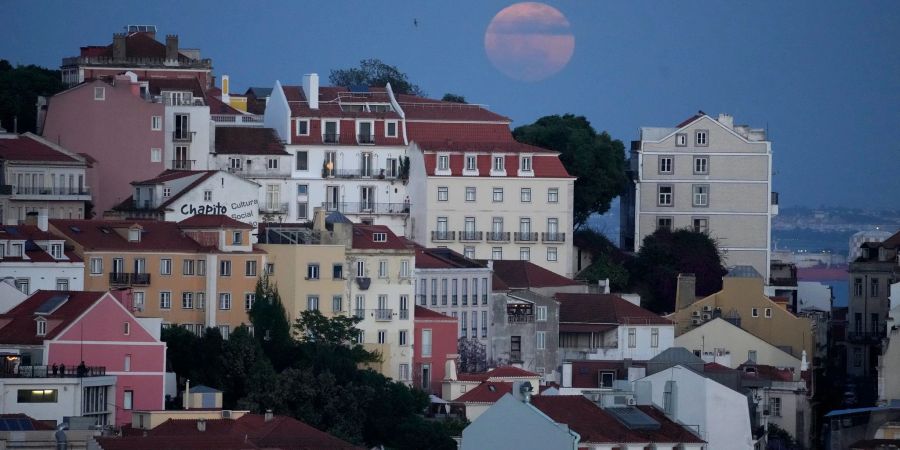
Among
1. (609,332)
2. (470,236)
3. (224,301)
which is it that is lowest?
(609,332)

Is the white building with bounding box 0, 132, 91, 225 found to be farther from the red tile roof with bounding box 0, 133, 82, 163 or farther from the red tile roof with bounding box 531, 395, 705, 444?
the red tile roof with bounding box 531, 395, 705, 444

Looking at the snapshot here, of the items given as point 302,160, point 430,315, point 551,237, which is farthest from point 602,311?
point 302,160

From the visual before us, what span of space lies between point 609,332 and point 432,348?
30.9ft

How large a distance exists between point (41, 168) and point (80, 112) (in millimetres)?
4512

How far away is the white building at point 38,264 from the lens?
92312mm

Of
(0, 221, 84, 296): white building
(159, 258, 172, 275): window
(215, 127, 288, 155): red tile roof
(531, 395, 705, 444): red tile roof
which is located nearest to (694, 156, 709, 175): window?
(215, 127, 288, 155): red tile roof

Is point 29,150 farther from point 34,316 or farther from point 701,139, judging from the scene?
point 701,139

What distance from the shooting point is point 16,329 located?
281 ft

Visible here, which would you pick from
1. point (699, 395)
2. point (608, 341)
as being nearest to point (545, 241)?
point (608, 341)

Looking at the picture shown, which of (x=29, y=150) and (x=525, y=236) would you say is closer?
(x=29, y=150)

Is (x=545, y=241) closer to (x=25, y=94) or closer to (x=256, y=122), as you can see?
A: (x=256, y=122)

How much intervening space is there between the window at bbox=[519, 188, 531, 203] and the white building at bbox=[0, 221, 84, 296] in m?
24.6

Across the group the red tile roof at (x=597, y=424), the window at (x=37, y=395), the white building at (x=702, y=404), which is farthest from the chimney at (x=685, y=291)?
the window at (x=37, y=395)

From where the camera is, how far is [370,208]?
114m
